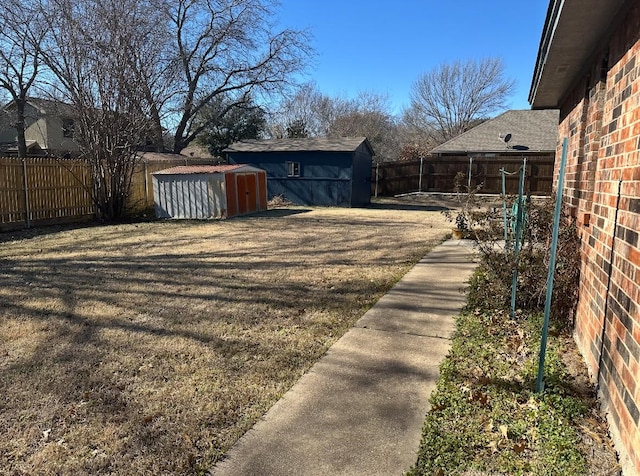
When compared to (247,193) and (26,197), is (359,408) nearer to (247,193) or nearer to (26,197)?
(26,197)

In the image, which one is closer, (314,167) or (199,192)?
(199,192)

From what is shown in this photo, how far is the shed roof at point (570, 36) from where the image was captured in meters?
2.81

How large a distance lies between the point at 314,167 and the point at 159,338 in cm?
1592

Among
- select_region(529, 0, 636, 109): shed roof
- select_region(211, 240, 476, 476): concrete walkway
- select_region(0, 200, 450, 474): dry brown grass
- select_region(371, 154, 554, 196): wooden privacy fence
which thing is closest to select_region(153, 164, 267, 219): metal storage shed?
select_region(0, 200, 450, 474): dry brown grass

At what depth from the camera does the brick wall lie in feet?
7.26

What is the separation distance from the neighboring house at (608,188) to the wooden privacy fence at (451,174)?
1883 cm

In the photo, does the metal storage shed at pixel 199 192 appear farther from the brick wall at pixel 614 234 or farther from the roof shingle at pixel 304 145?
the brick wall at pixel 614 234

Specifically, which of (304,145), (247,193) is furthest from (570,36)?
(304,145)

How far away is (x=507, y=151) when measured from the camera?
78.3 feet

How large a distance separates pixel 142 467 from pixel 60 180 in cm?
1365

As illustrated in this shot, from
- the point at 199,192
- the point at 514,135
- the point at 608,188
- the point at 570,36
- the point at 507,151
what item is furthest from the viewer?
the point at 514,135

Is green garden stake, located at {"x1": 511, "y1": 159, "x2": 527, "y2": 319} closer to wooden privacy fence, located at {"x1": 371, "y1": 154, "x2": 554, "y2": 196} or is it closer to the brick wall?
the brick wall

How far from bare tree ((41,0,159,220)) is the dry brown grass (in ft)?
16.4

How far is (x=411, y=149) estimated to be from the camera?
101 feet
